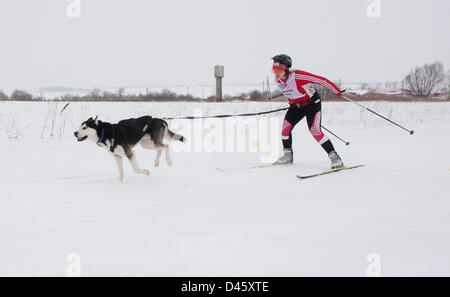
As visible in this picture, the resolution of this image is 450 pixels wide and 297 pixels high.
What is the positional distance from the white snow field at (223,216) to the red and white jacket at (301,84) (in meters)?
1.11

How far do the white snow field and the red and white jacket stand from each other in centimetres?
111

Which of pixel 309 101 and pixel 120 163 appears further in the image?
pixel 309 101

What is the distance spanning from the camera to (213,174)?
216 inches

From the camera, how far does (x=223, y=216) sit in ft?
11.5

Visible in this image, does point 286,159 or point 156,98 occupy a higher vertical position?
point 156,98

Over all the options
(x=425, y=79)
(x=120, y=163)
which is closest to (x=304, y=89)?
(x=120, y=163)

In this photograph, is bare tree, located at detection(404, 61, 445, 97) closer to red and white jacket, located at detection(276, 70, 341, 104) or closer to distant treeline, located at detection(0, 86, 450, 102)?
distant treeline, located at detection(0, 86, 450, 102)

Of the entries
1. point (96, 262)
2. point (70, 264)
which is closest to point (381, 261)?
point (96, 262)

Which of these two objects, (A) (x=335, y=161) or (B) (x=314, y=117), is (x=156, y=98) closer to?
(B) (x=314, y=117)

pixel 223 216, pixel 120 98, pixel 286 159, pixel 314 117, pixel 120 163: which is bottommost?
pixel 223 216

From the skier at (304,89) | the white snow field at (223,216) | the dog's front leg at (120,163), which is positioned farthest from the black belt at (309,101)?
the dog's front leg at (120,163)

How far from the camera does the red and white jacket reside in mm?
5559

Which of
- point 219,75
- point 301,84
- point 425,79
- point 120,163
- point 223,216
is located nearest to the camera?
point 223,216

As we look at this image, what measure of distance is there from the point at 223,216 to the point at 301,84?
282 cm
